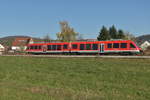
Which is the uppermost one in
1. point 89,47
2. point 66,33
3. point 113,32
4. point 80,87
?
point 113,32

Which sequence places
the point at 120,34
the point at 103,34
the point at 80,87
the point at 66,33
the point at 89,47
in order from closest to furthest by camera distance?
the point at 80,87 < the point at 89,47 < the point at 66,33 < the point at 103,34 < the point at 120,34

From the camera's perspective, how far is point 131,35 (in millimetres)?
76125

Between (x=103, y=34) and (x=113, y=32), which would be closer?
(x=103, y=34)

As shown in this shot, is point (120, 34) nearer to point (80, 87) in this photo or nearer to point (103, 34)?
point (103, 34)

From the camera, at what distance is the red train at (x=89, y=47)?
31375mm

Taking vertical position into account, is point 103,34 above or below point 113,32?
below

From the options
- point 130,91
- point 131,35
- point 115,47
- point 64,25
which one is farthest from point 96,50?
point 131,35

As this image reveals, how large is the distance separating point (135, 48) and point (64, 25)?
3814cm

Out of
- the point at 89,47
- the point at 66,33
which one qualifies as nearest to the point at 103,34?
the point at 66,33

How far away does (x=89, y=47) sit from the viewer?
34.9m

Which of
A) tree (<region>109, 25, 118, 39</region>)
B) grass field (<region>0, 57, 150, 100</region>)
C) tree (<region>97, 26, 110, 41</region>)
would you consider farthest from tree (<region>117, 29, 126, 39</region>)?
grass field (<region>0, 57, 150, 100</region>)

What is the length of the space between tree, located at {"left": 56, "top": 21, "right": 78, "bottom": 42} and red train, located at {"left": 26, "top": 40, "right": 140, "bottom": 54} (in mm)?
22635

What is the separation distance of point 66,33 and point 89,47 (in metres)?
31.0

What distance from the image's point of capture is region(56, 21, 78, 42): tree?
6531cm
